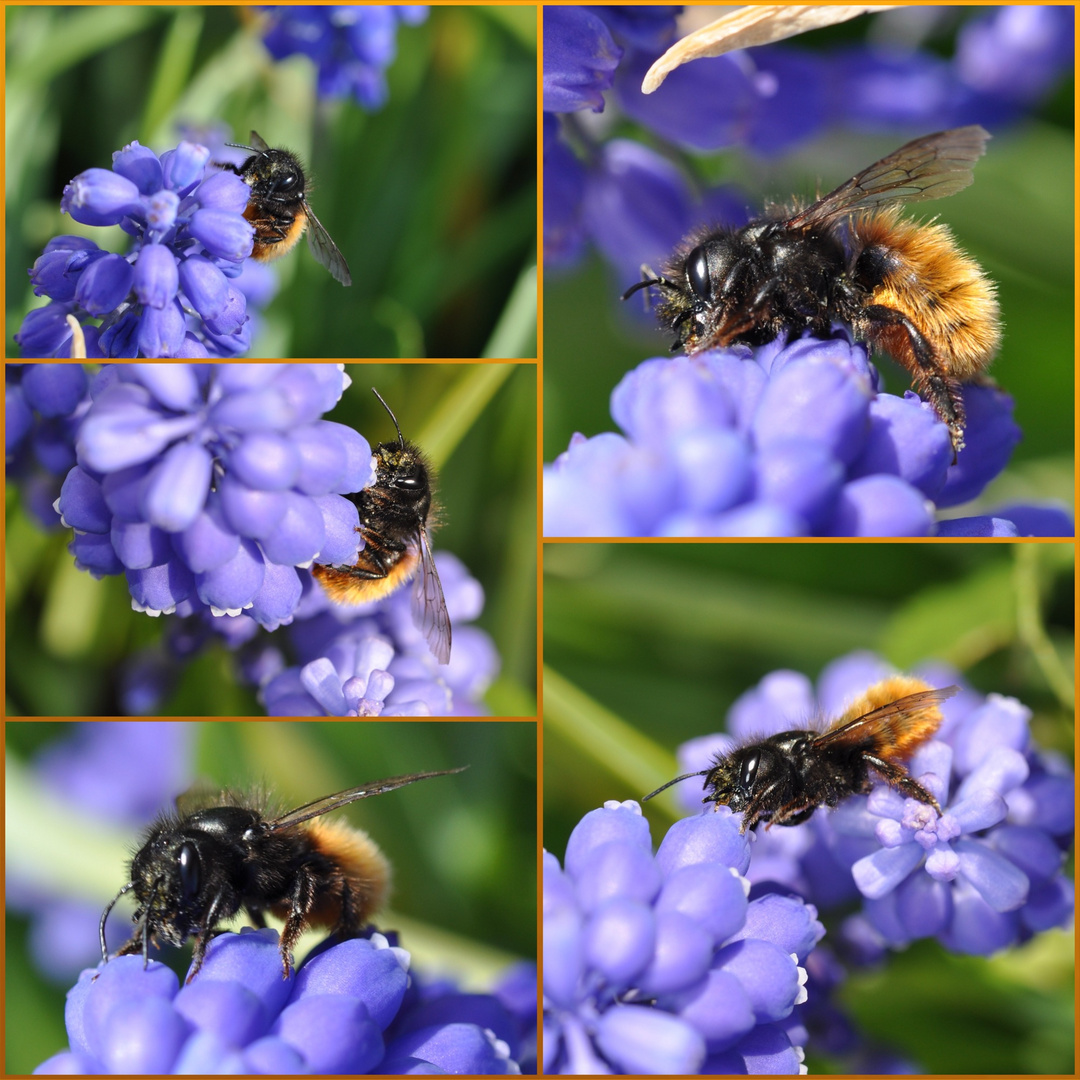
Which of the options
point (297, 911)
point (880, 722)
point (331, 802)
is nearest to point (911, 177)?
point (880, 722)

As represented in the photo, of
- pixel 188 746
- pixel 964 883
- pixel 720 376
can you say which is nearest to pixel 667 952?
pixel 964 883

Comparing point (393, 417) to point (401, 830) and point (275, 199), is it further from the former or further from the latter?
point (401, 830)

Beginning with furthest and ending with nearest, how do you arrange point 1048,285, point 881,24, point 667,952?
point 881,24
point 1048,285
point 667,952

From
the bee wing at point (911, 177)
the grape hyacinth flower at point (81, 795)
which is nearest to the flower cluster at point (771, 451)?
the bee wing at point (911, 177)

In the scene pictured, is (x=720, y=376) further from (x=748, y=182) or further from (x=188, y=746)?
(x=188, y=746)

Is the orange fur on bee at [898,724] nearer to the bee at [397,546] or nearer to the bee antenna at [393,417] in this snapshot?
the bee at [397,546]

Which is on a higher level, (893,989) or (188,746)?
→ (188,746)

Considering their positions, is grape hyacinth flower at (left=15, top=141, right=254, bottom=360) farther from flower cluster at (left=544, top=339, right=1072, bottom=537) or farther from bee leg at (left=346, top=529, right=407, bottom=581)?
flower cluster at (left=544, top=339, right=1072, bottom=537)
